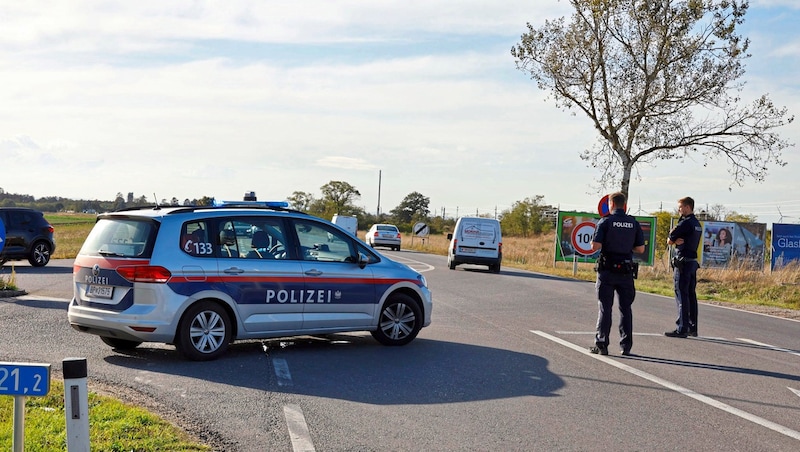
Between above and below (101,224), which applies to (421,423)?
below

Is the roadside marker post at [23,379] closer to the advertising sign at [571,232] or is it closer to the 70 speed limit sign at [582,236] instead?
the 70 speed limit sign at [582,236]

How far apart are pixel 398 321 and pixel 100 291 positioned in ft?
11.5

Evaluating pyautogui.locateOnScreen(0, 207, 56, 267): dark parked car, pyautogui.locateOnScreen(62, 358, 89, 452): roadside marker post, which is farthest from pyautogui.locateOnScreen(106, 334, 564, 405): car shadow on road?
pyautogui.locateOnScreen(0, 207, 56, 267): dark parked car

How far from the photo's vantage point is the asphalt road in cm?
624

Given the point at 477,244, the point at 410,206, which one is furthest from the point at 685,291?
the point at 410,206

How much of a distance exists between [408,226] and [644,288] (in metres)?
65.6

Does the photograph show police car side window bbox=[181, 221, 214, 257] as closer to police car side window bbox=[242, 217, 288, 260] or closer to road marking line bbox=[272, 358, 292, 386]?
police car side window bbox=[242, 217, 288, 260]

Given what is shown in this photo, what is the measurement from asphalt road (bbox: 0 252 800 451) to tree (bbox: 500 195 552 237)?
203 feet

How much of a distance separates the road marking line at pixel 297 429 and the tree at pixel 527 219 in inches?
2702

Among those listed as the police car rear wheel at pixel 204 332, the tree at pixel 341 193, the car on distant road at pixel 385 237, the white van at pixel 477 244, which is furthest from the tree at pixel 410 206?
the police car rear wheel at pixel 204 332

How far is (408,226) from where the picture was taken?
89375 mm

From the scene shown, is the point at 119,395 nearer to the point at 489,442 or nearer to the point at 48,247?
the point at 489,442

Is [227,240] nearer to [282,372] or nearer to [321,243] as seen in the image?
[321,243]

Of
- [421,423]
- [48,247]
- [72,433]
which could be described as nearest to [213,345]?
[421,423]
